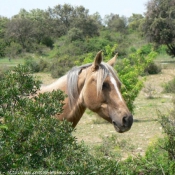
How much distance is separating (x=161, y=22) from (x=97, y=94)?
2865 centimetres

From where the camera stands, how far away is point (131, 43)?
43.4m

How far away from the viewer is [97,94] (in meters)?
4.21

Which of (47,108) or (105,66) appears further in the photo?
(105,66)

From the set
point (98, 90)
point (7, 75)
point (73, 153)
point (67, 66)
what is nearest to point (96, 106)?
point (98, 90)

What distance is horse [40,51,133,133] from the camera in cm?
407

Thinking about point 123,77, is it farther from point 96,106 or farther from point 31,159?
point 31,159

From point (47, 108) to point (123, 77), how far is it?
9693mm

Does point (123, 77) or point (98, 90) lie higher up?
point (98, 90)

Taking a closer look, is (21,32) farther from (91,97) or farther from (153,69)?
(91,97)

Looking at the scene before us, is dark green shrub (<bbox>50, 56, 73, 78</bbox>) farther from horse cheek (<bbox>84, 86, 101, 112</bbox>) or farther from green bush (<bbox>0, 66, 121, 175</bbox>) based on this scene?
green bush (<bbox>0, 66, 121, 175</bbox>)

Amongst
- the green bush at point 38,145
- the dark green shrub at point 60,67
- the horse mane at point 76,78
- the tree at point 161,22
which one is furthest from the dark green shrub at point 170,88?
the green bush at point 38,145

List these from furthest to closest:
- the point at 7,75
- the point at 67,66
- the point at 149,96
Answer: the point at 67,66 → the point at 149,96 → the point at 7,75

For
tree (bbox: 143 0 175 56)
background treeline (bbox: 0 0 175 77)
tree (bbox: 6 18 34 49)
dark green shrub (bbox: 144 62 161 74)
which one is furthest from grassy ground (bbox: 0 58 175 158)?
tree (bbox: 6 18 34 49)

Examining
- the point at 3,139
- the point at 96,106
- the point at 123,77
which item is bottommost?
the point at 123,77
